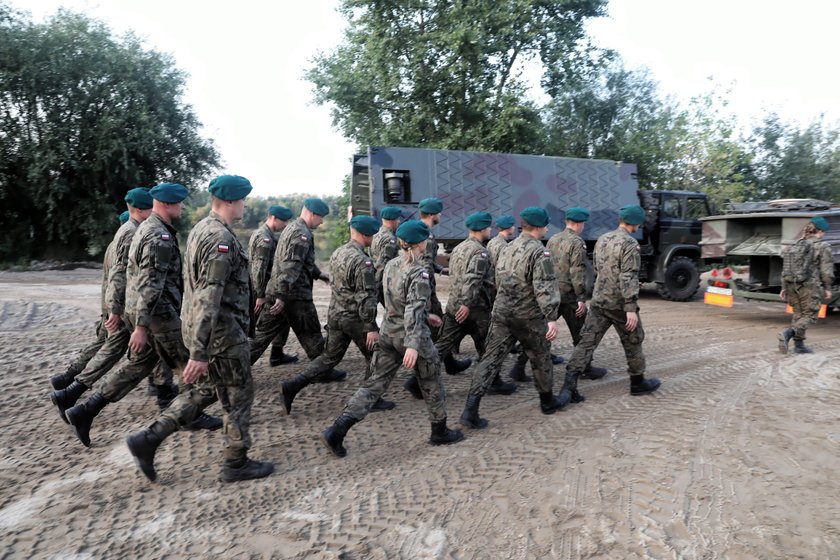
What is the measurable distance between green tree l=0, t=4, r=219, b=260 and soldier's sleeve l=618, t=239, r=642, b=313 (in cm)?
1364

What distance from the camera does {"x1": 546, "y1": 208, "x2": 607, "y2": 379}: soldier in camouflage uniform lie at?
19.6 ft

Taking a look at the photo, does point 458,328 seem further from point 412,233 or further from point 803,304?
point 803,304

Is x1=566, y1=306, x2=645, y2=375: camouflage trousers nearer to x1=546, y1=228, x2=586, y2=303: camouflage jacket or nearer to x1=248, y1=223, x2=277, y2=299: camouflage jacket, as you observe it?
x1=546, y1=228, x2=586, y2=303: camouflage jacket

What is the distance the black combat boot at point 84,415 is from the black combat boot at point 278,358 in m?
2.26

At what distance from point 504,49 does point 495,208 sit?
6.48 meters

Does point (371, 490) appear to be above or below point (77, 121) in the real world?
below

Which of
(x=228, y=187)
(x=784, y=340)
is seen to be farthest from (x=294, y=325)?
(x=784, y=340)

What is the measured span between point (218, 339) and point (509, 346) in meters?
2.29

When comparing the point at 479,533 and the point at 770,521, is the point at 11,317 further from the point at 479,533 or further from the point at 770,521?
the point at 770,521

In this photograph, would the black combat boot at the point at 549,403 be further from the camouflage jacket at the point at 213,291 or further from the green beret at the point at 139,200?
the green beret at the point at 139,200

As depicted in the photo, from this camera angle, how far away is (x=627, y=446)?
4.06 meters

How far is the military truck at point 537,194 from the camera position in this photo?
9953mm

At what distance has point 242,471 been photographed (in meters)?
3.56

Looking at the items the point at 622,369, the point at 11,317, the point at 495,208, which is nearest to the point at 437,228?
the point at 495,208
